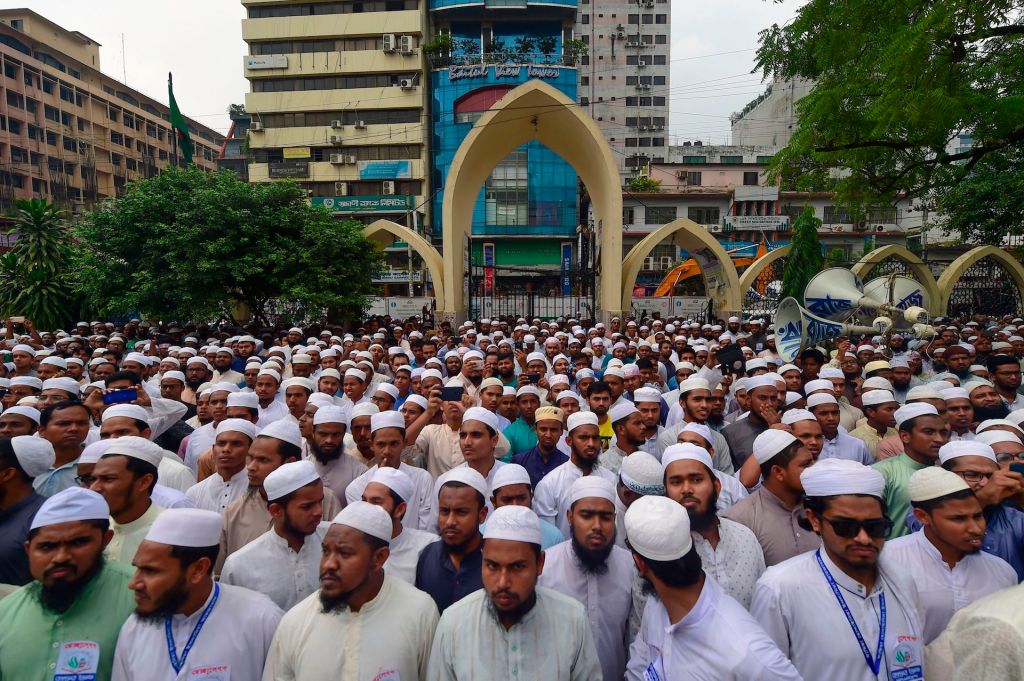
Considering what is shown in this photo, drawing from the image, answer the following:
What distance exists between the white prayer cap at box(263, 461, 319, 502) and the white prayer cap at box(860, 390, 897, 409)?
428cm

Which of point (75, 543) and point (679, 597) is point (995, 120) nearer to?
point (679, 597)

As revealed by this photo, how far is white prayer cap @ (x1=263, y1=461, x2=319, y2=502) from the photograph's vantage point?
2682 millimetres

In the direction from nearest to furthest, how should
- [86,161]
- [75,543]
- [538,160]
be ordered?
1. [75,543]
2. [538,160]
3. [86,161]

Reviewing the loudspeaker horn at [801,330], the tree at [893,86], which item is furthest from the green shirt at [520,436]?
the tree at [893,86]

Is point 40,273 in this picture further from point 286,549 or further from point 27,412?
point 286,549

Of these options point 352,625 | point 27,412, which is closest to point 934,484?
point 352,625

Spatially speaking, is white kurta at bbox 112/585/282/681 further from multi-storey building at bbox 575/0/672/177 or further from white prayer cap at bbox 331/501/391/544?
multi-storey building at bbox 575/0/672/177

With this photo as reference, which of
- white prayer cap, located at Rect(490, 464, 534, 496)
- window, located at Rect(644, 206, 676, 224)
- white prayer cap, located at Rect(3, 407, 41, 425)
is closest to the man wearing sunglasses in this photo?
white prayer cap, located at Rect(490, 464, 534, 496)

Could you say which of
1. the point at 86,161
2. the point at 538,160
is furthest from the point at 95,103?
the point at 538,160

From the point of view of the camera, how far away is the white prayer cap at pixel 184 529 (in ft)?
7.15

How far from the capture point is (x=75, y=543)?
2.20 m

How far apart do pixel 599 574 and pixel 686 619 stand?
69 centimetres

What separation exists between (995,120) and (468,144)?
36.9 ft

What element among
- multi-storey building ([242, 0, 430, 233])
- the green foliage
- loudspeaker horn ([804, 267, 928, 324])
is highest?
multi-storey building ([242, 0, 430, 233])
